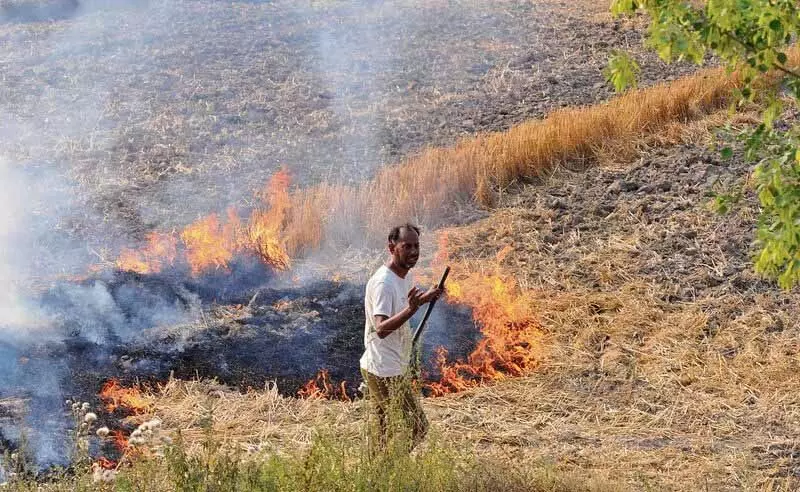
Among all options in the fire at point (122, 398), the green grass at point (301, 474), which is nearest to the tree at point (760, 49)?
the green grass at point (301, 474)

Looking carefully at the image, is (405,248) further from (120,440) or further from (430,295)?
(120,440)

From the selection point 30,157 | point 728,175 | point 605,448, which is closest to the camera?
point 605,448

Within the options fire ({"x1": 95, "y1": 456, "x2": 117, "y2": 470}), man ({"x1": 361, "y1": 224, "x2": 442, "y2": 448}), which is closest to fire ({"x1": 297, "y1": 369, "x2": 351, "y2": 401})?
fire ({"x1": 95, "y1": 456, "x2": 117, "y2": 470})

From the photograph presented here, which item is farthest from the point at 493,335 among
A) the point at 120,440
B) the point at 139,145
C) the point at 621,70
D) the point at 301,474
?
the point at 139,145

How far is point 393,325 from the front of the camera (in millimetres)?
4984

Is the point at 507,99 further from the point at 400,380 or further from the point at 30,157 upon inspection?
the point at 400,380

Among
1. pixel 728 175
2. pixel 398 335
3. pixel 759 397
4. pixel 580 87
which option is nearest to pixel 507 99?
pixel 580 87

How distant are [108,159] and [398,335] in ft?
28.1

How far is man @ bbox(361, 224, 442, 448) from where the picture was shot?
499cm

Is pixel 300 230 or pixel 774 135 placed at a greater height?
pixel 774 135

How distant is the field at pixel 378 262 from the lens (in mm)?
6379

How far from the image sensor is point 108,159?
12742 millimetres

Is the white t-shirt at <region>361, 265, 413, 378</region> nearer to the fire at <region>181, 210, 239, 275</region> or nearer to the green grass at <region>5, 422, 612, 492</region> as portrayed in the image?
the green grass at <region>5, 422, 612, 492</region>

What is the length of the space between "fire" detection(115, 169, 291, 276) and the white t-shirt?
4514 mm
